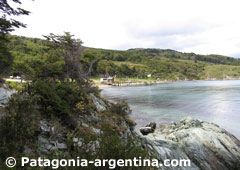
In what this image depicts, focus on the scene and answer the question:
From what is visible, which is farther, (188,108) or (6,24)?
(188,108)

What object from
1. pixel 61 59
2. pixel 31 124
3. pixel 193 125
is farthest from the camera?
pixel 61 59

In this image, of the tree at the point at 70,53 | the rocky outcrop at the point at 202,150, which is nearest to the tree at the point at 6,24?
the tree at the point at 70,53

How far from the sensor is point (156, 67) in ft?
545

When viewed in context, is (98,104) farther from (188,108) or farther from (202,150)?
(188,108)

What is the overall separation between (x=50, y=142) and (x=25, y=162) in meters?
2.73

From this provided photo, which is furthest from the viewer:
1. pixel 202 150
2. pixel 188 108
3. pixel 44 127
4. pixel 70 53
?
pixel 188 108

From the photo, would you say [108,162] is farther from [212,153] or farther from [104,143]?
[212,153]

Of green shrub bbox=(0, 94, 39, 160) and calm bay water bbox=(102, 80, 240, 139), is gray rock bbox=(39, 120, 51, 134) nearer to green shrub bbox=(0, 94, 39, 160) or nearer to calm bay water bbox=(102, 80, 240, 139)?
green shrub bbox=(0, 94, 39, 160)

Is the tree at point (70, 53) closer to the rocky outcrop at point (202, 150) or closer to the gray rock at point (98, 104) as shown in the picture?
the gray rock at point (98, 104)

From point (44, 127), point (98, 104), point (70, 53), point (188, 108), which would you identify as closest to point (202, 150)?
point (98, 104)

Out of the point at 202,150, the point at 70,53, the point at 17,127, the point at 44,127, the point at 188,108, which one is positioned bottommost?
the point at 188,108

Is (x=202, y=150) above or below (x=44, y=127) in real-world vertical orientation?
below

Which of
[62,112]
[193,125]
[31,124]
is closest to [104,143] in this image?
[31,124]

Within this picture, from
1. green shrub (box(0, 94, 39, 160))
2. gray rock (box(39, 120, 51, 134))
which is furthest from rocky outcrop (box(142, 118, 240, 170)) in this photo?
green shrub (box(0, 94, 39, 160))
